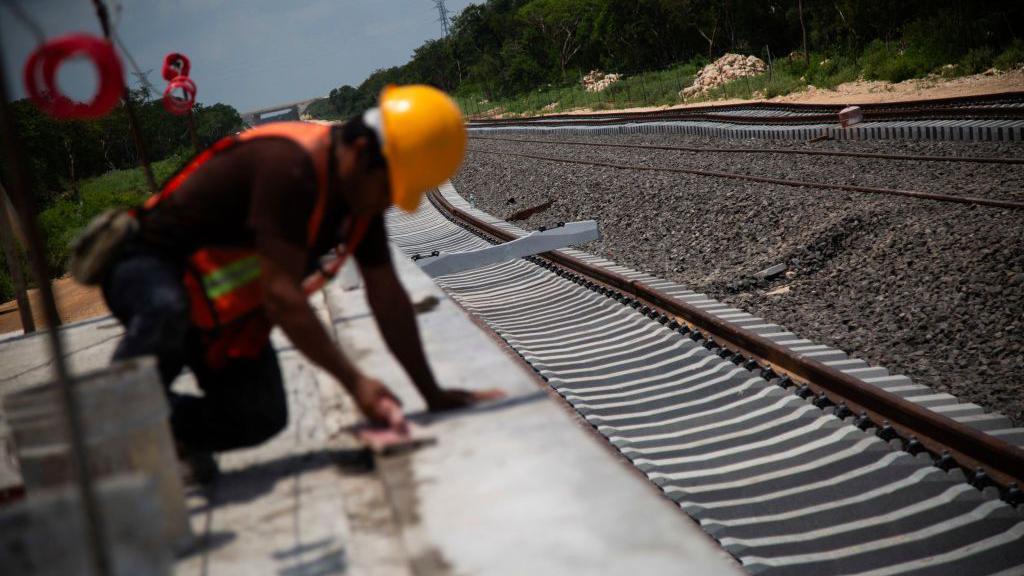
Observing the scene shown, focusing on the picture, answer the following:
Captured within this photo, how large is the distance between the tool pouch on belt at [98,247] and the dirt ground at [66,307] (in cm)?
1054

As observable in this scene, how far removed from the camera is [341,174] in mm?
2980

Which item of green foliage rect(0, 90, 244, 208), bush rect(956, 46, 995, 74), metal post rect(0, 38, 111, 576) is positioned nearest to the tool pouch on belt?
metal post rect(0, 38, 111, 576)

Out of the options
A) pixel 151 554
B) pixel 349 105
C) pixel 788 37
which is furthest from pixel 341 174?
pixel 349 105

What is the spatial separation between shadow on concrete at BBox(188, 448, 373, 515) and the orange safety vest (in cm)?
50

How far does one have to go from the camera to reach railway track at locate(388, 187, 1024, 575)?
4023 millimetres

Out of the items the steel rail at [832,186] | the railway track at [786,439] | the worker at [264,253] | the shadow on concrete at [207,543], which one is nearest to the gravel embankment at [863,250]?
the steel rail at [832,186]

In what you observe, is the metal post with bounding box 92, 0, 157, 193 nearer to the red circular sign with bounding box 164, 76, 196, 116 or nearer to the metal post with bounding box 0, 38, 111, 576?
the red circular sign with bounding box 164, 76, 196, 116

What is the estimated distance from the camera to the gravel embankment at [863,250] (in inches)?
247

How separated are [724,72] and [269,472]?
4164 cm

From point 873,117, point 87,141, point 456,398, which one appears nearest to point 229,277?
point 456,398

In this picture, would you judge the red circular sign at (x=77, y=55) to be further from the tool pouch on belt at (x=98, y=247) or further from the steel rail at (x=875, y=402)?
the steel rail at (x=875, y=402)

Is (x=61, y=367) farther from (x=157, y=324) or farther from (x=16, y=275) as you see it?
(x=16, y=275)

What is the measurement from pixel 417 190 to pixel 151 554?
1414 mm

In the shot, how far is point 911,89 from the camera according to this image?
2589 centimetres
